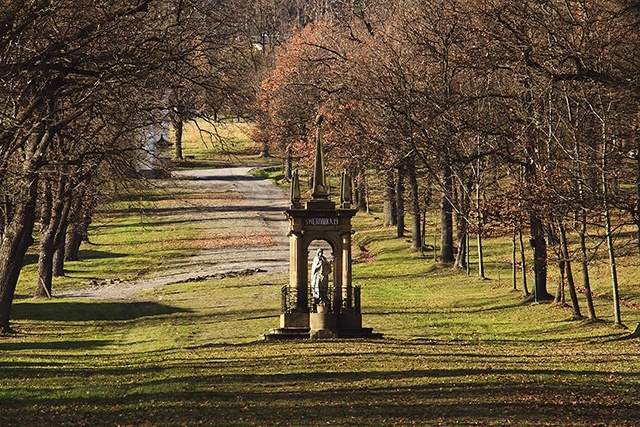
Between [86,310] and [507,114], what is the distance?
15.7 m

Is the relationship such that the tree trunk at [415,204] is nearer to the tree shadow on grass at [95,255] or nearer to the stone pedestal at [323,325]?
the tree shadow on grass at [95,255]

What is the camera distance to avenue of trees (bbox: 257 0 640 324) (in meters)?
23.3

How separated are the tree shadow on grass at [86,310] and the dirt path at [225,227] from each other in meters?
3.28

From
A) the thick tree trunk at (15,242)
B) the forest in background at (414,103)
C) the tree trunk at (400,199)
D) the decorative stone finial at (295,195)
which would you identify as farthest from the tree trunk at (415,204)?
the thick tree trunk at (15,242)

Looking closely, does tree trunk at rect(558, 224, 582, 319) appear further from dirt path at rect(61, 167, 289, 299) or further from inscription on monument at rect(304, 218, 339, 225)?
dirt path at rect(61, 167, 289, 299)

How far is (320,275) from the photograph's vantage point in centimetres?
2638

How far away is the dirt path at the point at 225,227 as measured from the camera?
155 feet

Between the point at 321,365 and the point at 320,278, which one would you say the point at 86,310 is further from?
the point at 321,365

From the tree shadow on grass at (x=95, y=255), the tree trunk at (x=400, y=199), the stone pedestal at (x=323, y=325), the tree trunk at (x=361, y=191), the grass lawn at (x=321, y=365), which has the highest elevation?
the tree trunk at (x=361, y=191)

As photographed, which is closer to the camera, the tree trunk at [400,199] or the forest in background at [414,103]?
the forest in background at [414,103]

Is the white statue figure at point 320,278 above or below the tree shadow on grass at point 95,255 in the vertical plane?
below

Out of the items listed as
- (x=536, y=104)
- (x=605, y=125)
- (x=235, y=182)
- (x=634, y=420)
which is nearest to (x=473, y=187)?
(x=536, y=104)

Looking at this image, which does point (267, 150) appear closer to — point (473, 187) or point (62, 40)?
Answer: point (473, 187)

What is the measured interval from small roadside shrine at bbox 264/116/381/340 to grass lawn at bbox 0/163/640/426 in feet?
4.06
